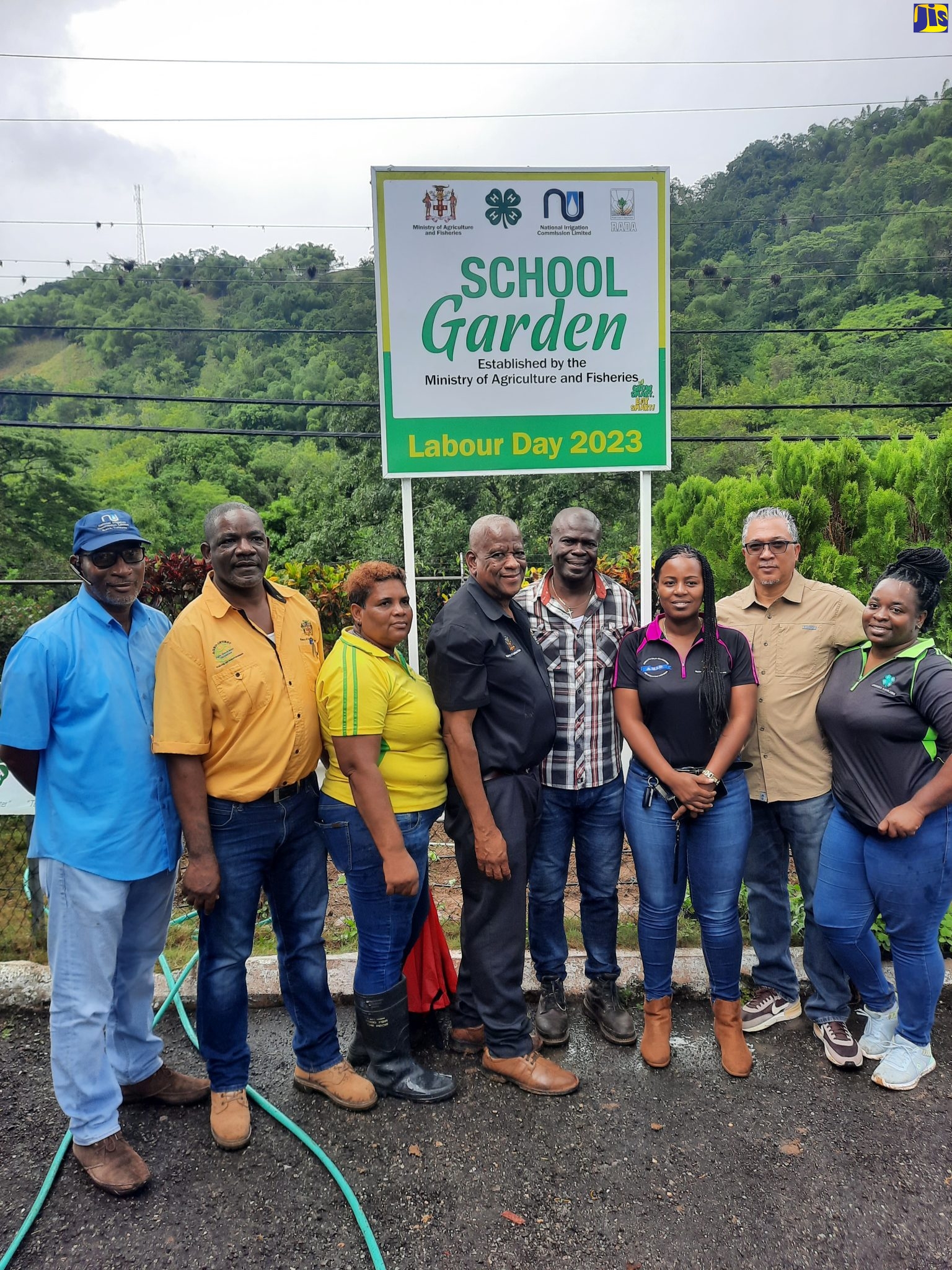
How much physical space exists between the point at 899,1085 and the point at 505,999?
1390 millimetres

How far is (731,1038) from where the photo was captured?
3.22m

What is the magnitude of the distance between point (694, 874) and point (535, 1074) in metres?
0.90

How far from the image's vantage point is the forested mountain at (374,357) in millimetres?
23378

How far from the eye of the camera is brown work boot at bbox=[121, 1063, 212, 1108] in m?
3.06

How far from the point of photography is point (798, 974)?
12.3 feet

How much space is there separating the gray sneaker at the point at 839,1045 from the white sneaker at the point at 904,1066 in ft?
0.27

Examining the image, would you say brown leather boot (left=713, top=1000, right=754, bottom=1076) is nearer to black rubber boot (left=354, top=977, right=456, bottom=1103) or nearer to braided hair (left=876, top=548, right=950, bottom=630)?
black rubber boot (left=354, top=977, right=456, bottom=1103)

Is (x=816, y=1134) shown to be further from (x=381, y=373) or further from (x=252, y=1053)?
(x=381, y=373)

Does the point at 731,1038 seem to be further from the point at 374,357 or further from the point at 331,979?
the point at 374,357

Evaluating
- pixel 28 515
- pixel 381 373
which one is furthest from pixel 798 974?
pixel 28 515

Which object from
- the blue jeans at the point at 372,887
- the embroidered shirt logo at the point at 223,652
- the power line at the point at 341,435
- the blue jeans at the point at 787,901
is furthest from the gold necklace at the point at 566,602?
the power line at the point at 341,435

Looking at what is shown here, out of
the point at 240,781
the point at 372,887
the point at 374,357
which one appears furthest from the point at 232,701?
the point at 374,357

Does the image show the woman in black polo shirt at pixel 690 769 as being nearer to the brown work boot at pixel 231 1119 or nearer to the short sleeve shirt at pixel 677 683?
the short sleeve shirt at pixel 677 683

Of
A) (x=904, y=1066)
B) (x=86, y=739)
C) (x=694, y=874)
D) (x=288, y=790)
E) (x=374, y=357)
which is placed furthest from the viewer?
(x=374, y=357)
